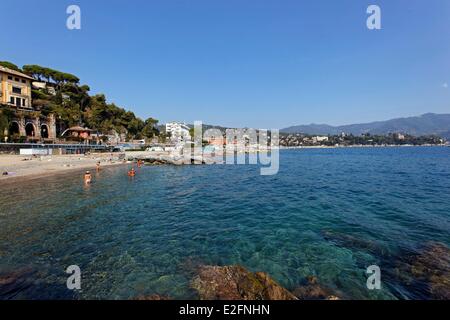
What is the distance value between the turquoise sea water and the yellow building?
60080mm

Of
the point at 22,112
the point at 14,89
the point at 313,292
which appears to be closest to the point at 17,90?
the point at 14,89

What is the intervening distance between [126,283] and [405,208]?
60.4 feet

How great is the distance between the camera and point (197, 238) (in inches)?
421

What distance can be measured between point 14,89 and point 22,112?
451 inches

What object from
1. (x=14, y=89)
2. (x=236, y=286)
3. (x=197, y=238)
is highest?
(x=14, y=89)

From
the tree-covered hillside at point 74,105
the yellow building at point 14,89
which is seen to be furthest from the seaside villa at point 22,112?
the tree-covered hillside at point 74,105

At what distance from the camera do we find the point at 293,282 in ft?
23.6

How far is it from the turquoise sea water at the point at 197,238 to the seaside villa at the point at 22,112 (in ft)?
168

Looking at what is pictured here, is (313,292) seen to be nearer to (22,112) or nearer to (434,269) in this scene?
(434,269)

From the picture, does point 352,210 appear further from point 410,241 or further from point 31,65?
point 31,65

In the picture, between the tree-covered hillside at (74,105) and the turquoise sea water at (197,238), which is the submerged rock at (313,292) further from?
the tree-covered hillside at (74,105)

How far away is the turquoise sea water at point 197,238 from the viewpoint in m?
7.21

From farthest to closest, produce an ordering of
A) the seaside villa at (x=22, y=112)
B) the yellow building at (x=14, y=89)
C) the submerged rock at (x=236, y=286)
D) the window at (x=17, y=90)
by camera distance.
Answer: the window at (x=17, y=90)
the yellow building at (x=14, y=89)
the seaside villa at (x=22, y=112)
the submerged rock at (x=236, y=286)

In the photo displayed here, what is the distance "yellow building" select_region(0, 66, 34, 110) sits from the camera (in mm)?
58969
